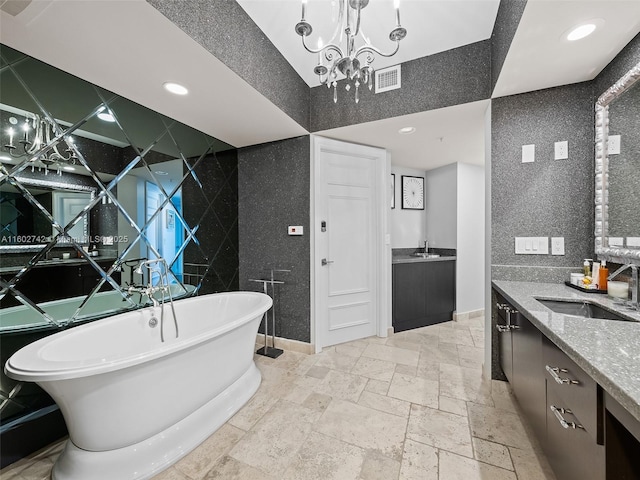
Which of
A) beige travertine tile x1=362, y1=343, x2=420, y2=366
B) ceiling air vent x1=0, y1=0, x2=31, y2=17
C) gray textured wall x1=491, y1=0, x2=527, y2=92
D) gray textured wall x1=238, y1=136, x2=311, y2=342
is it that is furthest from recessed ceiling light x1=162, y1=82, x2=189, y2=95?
beige travertine tile x1=362, y1=343, x2=420, y2=366

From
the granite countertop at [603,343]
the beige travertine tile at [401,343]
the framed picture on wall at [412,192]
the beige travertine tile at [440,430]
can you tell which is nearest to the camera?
the granite countertop at [603,343]

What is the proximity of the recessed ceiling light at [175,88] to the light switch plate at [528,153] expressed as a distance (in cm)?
256

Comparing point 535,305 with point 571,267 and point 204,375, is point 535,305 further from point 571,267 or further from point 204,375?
point 204,375

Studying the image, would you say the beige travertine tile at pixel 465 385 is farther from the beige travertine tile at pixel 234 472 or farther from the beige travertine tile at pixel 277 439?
the beige travertine tile at pixel 234 472

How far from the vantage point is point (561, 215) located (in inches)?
74.9

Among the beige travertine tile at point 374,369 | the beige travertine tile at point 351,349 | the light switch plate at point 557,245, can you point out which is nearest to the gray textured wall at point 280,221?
the beige travertine tile at point 351,349

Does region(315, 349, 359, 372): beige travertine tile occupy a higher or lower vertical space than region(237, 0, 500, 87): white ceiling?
lower

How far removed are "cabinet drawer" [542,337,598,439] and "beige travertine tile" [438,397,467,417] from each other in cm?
83

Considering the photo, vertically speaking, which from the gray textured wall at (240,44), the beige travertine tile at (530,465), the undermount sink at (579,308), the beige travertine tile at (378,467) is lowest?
the beige travertine tile at (378,467)

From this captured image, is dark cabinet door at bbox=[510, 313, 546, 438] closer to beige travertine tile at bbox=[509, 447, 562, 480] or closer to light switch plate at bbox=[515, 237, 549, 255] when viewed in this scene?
beige travertine tile at bbox=[509, 447, 562, 480]

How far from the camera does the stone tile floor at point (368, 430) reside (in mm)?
1355

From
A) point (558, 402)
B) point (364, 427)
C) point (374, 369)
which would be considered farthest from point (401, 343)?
point (558, 402)

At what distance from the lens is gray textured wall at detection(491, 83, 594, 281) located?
1.85m

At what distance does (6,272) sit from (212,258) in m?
1.51
